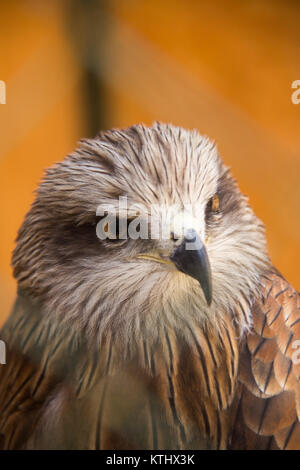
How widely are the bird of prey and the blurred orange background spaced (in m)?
0.31

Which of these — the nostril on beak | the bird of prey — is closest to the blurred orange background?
the bird of prey

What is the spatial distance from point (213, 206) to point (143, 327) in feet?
0.76

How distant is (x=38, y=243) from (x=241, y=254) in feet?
1.13

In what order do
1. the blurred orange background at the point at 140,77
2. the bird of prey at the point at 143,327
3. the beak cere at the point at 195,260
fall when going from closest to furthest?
the beak cere at the point at 195,260
the bird of prey at the point at 143,327
the blurred orange background at the point at 140,77

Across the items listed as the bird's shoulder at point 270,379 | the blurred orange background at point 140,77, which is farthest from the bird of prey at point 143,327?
the blurred orange background at point 140,77

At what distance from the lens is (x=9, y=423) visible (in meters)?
1.20

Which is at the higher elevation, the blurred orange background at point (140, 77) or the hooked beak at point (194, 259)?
the blurred orange background at point (140, 77)

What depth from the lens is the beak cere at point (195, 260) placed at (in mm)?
995

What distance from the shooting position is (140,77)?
151 cm

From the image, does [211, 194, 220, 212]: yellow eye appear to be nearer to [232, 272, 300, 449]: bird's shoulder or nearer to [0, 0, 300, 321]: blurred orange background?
[232, 272, 300, 449]: bird's shoulder

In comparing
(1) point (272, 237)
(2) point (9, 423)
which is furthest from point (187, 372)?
(1) point (272, 237)

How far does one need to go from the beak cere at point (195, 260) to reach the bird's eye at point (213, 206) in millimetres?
139

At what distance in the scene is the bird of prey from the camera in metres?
1.11

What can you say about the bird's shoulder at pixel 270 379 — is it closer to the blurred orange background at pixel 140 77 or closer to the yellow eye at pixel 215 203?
the yellow eye at pixel 215 203
